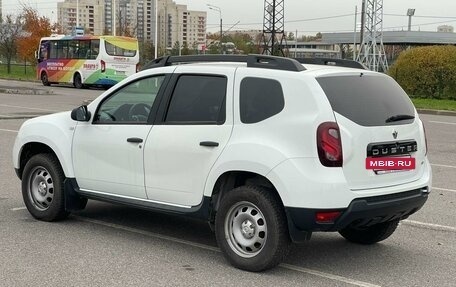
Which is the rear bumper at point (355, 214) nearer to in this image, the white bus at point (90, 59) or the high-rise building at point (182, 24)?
the white bus at point (90, 59)

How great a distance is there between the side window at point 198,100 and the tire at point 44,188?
156 cm

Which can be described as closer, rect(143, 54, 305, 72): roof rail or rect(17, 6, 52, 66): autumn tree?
rect(143, 54, 305, 72): roof rail

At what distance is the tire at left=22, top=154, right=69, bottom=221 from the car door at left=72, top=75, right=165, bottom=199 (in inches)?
11.7

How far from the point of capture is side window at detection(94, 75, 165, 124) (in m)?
5.54

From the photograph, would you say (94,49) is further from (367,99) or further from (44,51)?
(367,99)

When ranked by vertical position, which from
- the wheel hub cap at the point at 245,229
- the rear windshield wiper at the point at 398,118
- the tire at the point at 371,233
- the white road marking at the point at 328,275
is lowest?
the white road marking at the point at 328,275

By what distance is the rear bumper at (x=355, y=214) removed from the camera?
4406 millimetres

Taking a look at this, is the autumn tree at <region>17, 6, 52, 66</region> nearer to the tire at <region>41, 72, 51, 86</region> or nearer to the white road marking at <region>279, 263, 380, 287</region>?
the tire at <region>41, 72, 51, 86</region>

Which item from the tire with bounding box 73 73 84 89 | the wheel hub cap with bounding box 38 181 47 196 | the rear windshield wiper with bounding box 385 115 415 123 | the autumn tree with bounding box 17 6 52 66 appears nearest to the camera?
the rear windshield wiper with bounding box 385 115 415 123

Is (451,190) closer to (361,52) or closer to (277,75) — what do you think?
(277,75)

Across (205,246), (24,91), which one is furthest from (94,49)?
(205,246)

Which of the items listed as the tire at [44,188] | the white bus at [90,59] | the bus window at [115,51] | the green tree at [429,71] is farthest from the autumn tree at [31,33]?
the tire at [44,188]

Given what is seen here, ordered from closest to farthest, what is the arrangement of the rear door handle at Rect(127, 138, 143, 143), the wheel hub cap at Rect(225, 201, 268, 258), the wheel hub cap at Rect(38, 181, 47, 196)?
the wheel hub cap at Rect(225, 201, 268, 258) < the rear door handle at Rect(127, 138, 143, 143) < the wheel hub cap at Rect(38, 181, 47, 196)

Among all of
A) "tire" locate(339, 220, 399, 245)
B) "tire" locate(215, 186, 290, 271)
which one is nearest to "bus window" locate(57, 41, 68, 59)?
"tire" locate(339, 220, 399, 245)
